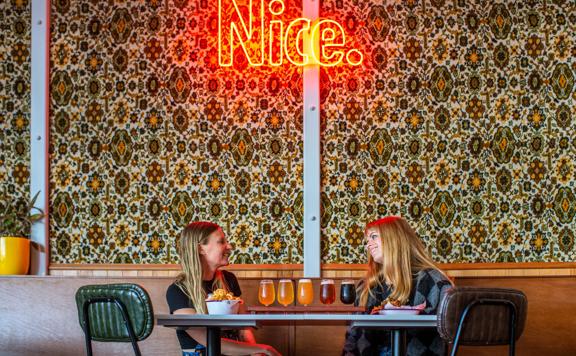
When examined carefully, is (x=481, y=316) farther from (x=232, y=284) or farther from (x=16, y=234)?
(x=16, y=234)

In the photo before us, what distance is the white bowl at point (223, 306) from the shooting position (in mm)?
3887

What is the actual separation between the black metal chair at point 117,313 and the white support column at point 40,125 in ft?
7.94

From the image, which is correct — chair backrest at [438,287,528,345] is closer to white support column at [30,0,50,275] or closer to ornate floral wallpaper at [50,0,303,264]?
ornate floral wallpaper at [50,0,303,264]

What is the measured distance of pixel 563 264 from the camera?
5.86m

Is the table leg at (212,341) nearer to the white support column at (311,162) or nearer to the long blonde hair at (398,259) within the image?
the long blonde hair at (398,259)

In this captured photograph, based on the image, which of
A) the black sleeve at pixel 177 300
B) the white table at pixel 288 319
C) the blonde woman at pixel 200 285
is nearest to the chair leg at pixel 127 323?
the white table at pixel 288 319

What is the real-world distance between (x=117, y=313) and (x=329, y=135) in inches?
104

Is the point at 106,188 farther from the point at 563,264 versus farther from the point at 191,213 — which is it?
the point at 563,264

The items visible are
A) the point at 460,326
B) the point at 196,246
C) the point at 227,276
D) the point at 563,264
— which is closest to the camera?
the point at 460,326

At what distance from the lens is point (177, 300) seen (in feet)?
14.3

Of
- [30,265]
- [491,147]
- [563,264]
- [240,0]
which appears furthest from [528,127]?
[30,265]

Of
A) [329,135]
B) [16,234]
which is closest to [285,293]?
[329,135]

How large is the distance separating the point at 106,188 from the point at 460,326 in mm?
3329

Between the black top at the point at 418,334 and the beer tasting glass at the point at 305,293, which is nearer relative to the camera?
the black top at the point at 418,334
